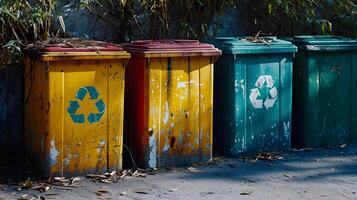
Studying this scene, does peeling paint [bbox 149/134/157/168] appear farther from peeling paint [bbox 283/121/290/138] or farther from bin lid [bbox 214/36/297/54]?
peeling paint [bbox 283/121/290/138]

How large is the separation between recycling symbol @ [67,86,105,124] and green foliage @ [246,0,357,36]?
362cm

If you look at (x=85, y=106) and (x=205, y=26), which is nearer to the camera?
(x=85, y=106)

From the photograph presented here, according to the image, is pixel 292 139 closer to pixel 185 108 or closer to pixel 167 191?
→ pixel 185 108

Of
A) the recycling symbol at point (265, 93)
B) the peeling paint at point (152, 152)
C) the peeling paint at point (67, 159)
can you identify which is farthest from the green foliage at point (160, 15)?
the peeling paint at point (67, 159)

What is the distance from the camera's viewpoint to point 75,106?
6.03 m

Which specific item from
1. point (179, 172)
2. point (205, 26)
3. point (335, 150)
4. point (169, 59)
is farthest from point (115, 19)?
point (335, 150)

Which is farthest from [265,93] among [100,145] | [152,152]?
[100,145]

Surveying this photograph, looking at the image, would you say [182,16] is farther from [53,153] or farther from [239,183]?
[53,153]

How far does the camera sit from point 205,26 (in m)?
8.73

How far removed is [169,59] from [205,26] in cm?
234

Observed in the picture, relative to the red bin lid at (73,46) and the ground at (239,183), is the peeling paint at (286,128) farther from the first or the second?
the red bin lid at (73,46)

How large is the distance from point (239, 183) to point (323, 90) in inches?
81.7

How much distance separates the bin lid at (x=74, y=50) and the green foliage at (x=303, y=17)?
→ 11.0ft

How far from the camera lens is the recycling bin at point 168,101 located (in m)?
6.47
